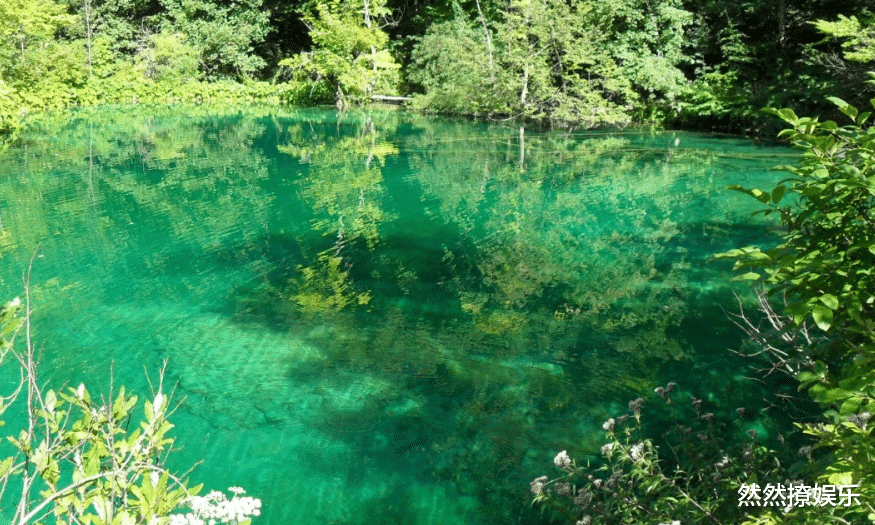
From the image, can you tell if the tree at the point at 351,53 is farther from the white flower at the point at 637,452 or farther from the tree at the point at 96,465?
the tree at the point at 96,465

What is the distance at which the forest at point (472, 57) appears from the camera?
2095cm

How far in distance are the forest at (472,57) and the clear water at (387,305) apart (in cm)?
507

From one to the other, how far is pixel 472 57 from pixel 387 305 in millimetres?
19639

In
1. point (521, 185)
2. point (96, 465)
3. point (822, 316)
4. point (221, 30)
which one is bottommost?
point (521, 185)

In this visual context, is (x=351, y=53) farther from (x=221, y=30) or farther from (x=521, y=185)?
(x=521, y=185)

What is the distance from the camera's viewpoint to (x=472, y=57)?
2611 cm

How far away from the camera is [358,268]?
9719 millimetres

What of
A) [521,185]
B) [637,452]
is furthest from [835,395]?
[521,185]

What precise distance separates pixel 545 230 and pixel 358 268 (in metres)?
3.30

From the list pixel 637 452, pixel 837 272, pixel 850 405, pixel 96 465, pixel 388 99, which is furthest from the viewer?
pixel 388 99

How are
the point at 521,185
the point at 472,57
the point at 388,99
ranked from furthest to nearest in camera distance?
1. the point at 388,99
2. the point at 472,57
3. the point at 521,185

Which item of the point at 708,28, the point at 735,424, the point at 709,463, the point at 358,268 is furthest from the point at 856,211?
the point at 708,28

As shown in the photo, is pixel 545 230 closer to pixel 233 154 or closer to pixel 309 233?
pixel 309 233

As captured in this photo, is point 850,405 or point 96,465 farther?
point 96,465
